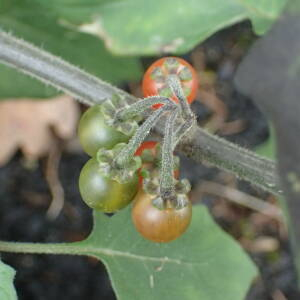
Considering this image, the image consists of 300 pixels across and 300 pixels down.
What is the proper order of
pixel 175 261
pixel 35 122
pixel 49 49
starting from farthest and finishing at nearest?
pixel 35 122
pixel 49 49
pixel 175 261

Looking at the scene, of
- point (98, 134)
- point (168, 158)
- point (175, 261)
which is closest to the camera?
point (168, 158)

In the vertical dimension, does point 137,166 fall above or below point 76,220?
above

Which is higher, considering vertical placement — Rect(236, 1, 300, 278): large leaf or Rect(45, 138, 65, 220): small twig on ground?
Rect(236, 1, 300, 278): large leaf

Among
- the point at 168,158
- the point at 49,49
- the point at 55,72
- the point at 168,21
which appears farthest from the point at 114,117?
the point at 49,49

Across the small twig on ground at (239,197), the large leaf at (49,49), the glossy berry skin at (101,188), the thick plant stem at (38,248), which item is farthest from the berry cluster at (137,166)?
the small twig on ground at (239,197)

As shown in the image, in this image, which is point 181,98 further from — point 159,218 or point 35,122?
point 35,122

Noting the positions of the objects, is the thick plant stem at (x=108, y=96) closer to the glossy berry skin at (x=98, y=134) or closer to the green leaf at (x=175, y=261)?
the glossy berry skin at (x=98, y=134)

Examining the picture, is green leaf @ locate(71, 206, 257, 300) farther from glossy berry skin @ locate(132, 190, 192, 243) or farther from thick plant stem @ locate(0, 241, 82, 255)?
glossy berry skin @ locate(132, 190, 192, 243)

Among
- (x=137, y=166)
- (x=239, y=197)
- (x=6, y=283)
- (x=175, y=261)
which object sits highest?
(x=137, y=166)

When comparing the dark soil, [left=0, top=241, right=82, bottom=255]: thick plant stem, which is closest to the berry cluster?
[left=0, top=241, right=82, bottom=255]: thick plant stem
